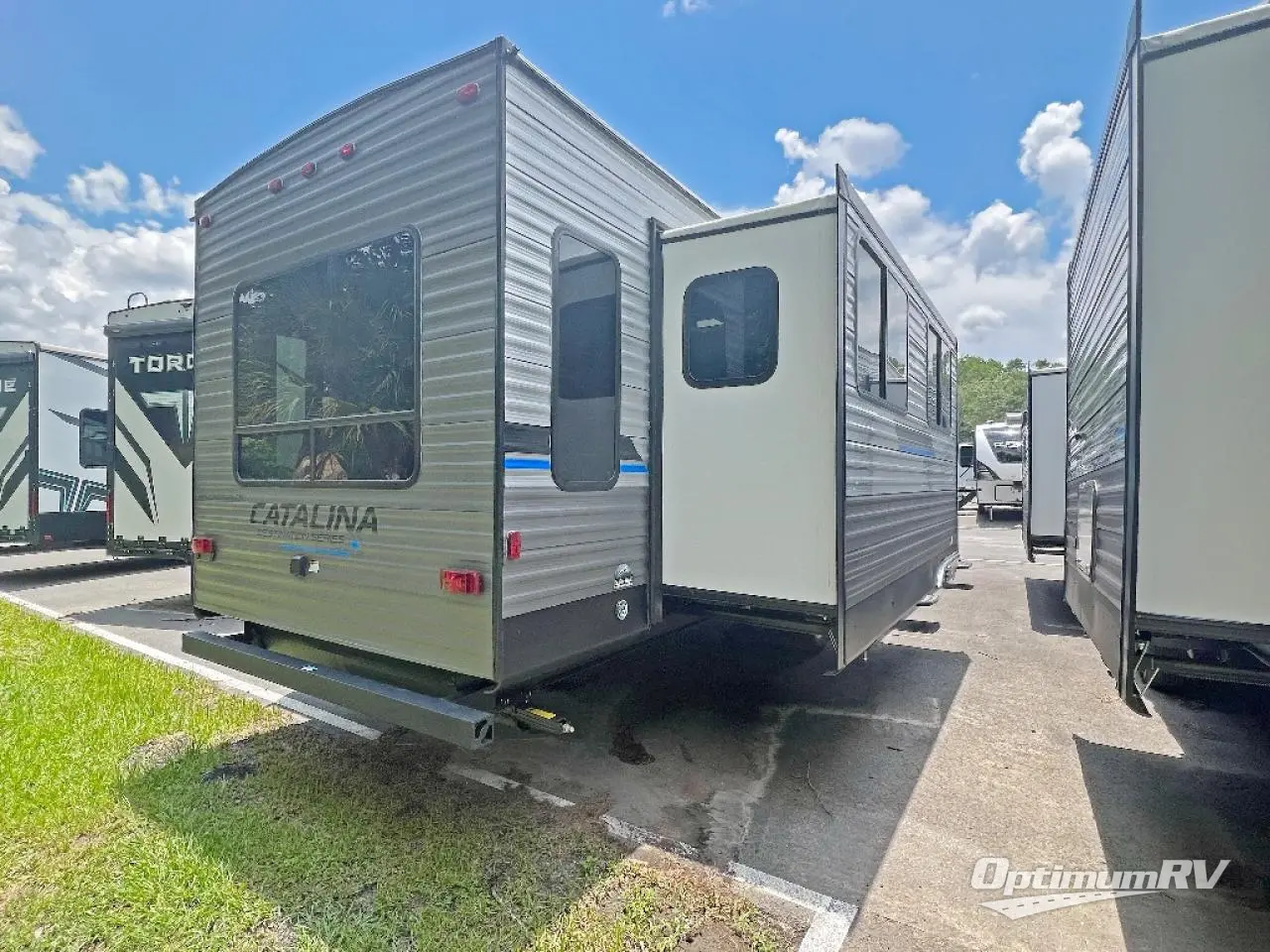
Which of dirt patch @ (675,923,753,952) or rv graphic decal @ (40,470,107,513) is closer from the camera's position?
dirt patch @ (675,923,753,952)

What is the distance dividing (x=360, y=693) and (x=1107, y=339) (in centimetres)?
395

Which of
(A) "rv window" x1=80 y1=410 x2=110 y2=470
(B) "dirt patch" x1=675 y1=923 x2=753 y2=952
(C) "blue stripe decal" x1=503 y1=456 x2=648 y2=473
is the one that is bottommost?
(B) "dirt patch" x1=675 y1=923 x2=753 y2=952

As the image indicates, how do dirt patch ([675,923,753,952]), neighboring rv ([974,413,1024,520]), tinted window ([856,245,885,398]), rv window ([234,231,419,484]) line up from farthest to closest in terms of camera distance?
neighboring rv ([974,413,1024,520]), tinted window ([856,245,885,398]), rv window ([234,231,419,484]), dirt patch ([675,923,753,952])

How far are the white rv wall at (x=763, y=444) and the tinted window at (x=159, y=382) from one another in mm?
7062

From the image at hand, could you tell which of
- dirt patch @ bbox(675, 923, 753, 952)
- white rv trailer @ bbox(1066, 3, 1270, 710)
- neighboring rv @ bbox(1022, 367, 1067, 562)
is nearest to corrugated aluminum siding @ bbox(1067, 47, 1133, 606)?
white rv trailer @ bbox(1066, 3, 1270, 710)

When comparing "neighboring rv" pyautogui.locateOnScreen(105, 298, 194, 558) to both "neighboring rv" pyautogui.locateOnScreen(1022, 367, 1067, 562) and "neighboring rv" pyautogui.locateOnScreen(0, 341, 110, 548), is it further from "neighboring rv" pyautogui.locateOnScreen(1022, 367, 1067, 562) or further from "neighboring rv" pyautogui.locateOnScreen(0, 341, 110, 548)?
"neighboring rv" pyautogui.locateOnScreen(1022, 367, 1067, 562)

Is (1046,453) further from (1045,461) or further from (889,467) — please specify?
(889,467)

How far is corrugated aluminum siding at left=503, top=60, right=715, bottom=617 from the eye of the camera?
292cm

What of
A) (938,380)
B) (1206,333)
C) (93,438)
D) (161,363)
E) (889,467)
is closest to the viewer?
(1206,333)

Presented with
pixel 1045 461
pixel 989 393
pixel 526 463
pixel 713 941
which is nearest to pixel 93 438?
pixel 526 463

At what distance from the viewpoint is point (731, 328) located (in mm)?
3824

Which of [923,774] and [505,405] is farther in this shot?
[923,774]

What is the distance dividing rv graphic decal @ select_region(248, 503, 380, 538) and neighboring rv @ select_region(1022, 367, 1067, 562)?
28.0ft

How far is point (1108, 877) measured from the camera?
9.47 ft
